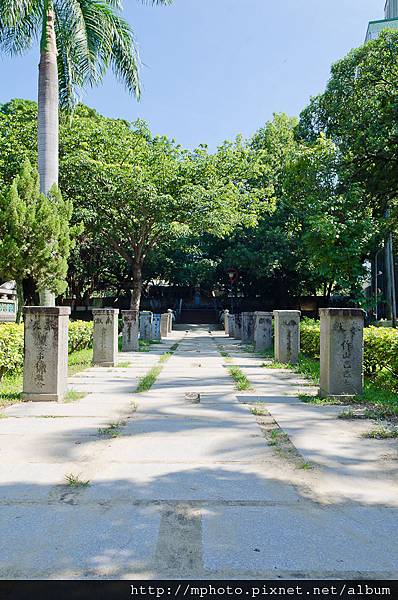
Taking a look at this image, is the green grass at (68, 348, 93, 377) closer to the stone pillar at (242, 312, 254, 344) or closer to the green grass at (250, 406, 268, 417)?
the green grass at (250, 406, 268, 417)

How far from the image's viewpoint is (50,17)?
41.9 ft

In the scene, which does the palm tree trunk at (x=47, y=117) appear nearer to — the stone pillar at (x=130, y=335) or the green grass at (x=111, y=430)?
the stone pillar at (x=130, y=335)

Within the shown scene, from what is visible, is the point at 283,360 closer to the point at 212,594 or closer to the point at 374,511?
the point at 374,511

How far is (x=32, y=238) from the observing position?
1251 centimetres

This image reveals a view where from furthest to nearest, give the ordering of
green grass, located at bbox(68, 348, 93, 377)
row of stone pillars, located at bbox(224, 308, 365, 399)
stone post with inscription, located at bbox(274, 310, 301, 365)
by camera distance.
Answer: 1. stone post with inscription, located at bbox(274, 310, 301, 365)
2. green grass, located at bbox(68, 348, 93, 377)
3. row of stone pillars, located at bbox(224, 308, 365, 399)

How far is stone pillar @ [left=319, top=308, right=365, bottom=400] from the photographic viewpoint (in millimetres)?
6965

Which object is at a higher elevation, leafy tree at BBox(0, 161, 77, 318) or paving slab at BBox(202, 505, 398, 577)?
leafy tree at BBox(0, 161, 77, 318)

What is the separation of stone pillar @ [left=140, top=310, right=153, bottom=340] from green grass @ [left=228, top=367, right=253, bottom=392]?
9765 millimetres

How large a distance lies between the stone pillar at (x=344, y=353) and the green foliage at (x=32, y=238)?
26.0 feet

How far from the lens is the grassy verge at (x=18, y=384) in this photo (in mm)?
6570

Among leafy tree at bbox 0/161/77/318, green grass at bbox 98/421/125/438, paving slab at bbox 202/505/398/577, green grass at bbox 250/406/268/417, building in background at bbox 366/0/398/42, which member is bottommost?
paving slab at bbox 202/505/398/577

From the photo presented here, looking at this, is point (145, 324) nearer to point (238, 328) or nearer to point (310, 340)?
point (238, 328)

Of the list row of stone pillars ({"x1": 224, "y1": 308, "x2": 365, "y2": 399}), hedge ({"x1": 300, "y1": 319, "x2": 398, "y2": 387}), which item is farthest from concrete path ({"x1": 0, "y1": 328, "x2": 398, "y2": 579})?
hedge ({"x1": 300, "y1": 319, "x2": 398, "y2": 387})

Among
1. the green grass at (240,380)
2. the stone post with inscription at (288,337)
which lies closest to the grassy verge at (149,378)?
the green grass at (240,380)
